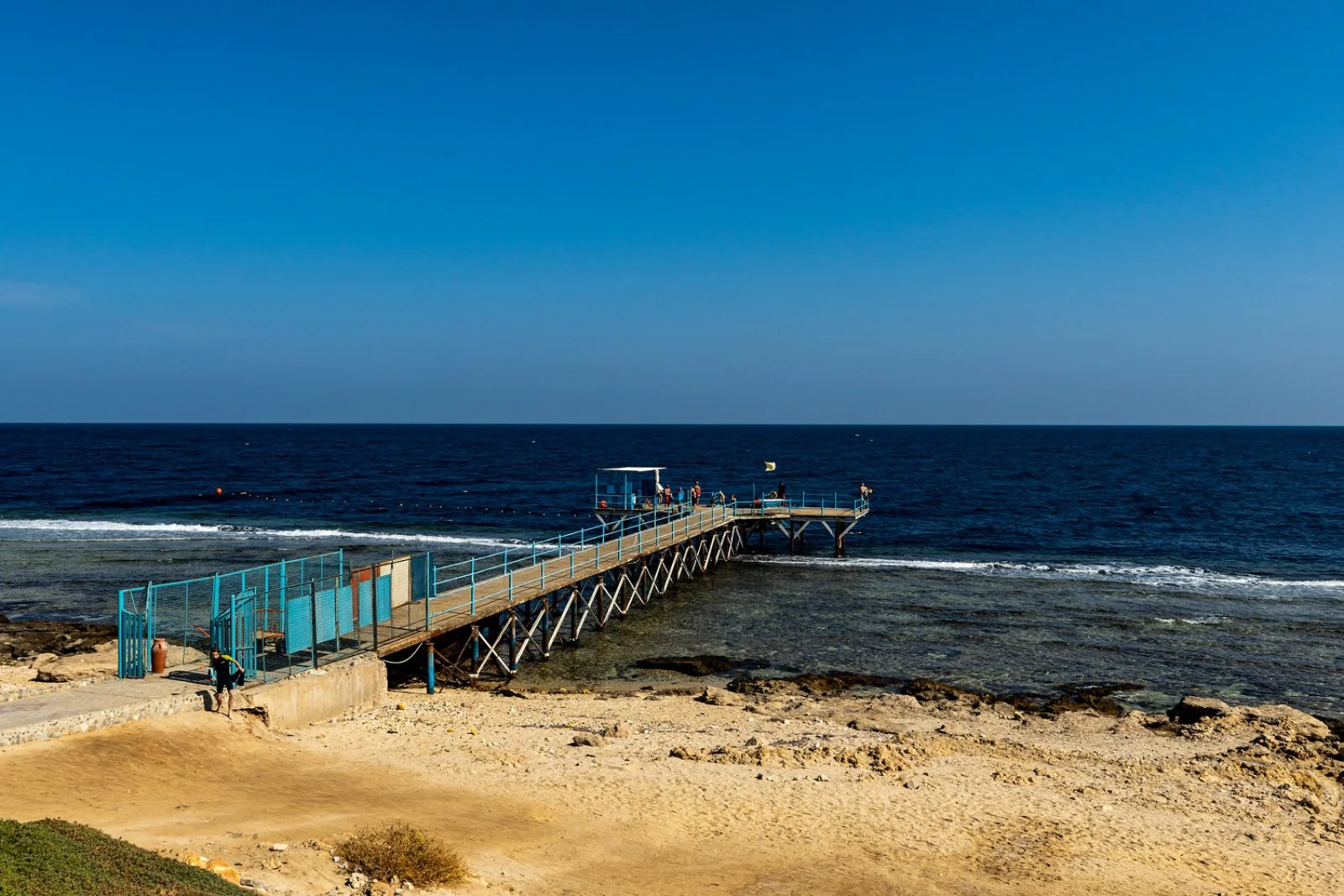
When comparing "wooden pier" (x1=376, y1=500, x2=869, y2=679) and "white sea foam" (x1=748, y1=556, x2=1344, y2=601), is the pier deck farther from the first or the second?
"white sea foam" (x1=748, y1=556, x2=1344, y2=601)

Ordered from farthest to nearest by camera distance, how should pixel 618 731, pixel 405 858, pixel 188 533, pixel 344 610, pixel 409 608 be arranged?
1. pixel 188 533
2. pixel 409 608
3. pixel 344 610
4. pixel 618 731
5. pixel 405 858

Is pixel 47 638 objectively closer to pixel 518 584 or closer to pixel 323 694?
pixel 518 584

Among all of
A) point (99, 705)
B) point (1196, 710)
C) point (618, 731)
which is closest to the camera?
point (99, 705)

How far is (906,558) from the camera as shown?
4344cm

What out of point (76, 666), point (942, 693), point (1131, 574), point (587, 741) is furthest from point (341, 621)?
point (1131, 574)

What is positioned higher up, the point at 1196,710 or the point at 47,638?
the point at 1196,710

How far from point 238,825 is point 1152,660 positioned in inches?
870

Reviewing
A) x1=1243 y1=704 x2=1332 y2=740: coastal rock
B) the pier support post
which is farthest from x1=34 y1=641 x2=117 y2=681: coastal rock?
x1=1243 y1=704 x2=1332 y2=740: coastal rock

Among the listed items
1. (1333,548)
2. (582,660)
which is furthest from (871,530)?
(582,660)

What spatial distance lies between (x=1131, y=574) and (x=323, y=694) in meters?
33.3

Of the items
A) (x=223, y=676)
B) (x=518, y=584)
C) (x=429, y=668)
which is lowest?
(x=429, y=668)

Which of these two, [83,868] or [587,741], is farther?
[587,741]

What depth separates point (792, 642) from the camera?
26.7 m

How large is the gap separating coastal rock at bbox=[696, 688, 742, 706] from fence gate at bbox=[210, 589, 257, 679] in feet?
29.7
